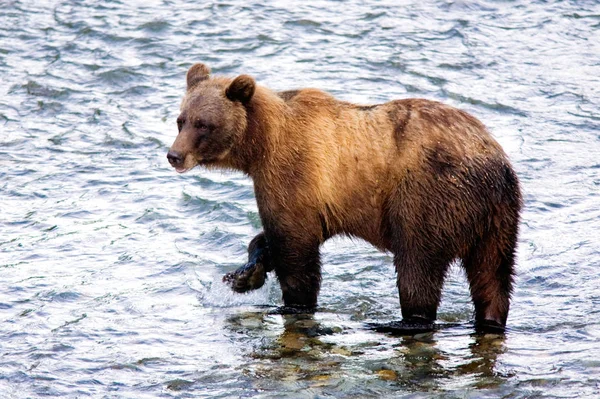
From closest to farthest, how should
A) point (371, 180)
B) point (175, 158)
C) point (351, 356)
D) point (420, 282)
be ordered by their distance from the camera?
1. point (351, 356)
2. point (420, 282)
3. point (371, 180)
4. point (175, 158)

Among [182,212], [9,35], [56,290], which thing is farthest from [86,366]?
[9,35]

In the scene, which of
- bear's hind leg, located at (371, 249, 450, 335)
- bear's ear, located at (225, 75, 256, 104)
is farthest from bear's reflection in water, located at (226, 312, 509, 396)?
bear's ear, located at (225, 75, 256, 104)

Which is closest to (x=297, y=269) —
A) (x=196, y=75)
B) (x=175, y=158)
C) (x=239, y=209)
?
(x=175, y=158)

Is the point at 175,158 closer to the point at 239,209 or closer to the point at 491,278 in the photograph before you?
the point at 491,278

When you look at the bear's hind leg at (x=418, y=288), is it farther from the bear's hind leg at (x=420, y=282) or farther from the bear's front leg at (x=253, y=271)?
the bear's front leg at (x=253, y=271)

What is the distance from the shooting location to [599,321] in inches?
293

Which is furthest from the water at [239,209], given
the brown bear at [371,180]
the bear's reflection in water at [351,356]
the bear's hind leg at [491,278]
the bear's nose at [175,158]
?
the bear's nose at [175,158]

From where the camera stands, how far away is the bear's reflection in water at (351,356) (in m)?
6.56

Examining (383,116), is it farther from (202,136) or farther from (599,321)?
(599,321)

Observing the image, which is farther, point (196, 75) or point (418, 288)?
point (196, 75)

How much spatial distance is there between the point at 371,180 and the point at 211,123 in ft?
4.22

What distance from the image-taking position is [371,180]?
7.46 m

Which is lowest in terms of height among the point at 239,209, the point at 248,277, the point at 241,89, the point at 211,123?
the point at 239,209

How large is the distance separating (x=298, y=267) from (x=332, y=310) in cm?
58
